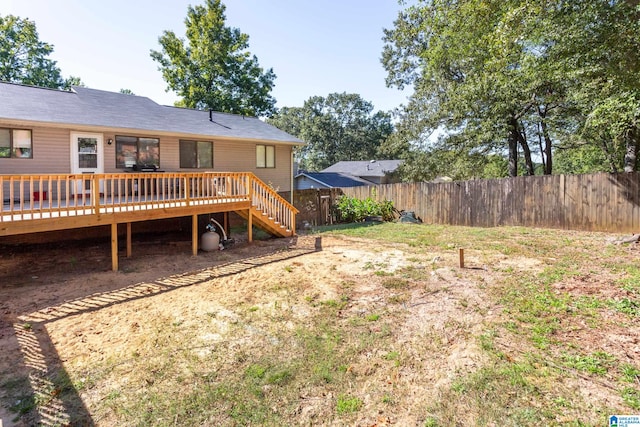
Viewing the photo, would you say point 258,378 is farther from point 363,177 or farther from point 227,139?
point 363,177

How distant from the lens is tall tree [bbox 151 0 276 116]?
2433cm

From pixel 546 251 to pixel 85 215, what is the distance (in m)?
9.57

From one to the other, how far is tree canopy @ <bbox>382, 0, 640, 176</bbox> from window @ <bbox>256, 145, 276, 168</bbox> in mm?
6843

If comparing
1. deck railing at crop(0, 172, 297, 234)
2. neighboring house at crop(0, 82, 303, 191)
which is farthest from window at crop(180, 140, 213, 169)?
deck railing at crop(0, 172, 297, 234)

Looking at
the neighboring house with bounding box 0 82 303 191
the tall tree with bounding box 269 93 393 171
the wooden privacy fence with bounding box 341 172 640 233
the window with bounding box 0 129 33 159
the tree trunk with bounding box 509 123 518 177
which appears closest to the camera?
the window with bounding box 0 129 33 159

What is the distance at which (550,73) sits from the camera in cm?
1011

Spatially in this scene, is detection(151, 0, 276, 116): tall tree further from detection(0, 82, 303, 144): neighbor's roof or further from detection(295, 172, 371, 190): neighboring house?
detection(0, 82, 303, 144): neighbor's roof

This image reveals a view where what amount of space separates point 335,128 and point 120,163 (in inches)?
1556

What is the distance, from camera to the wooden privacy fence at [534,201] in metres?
9.53

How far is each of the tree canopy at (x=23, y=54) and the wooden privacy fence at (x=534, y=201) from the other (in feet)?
90.4

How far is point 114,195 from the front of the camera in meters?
9.53

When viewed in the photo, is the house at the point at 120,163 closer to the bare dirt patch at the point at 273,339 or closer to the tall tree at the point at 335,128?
the bare dirt patch at the point at 273,339

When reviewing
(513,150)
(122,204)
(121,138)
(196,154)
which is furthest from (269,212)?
(513,150)

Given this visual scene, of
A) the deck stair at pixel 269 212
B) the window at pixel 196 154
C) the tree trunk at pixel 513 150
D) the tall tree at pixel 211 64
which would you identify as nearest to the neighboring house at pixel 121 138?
the window at pixel 196 154
